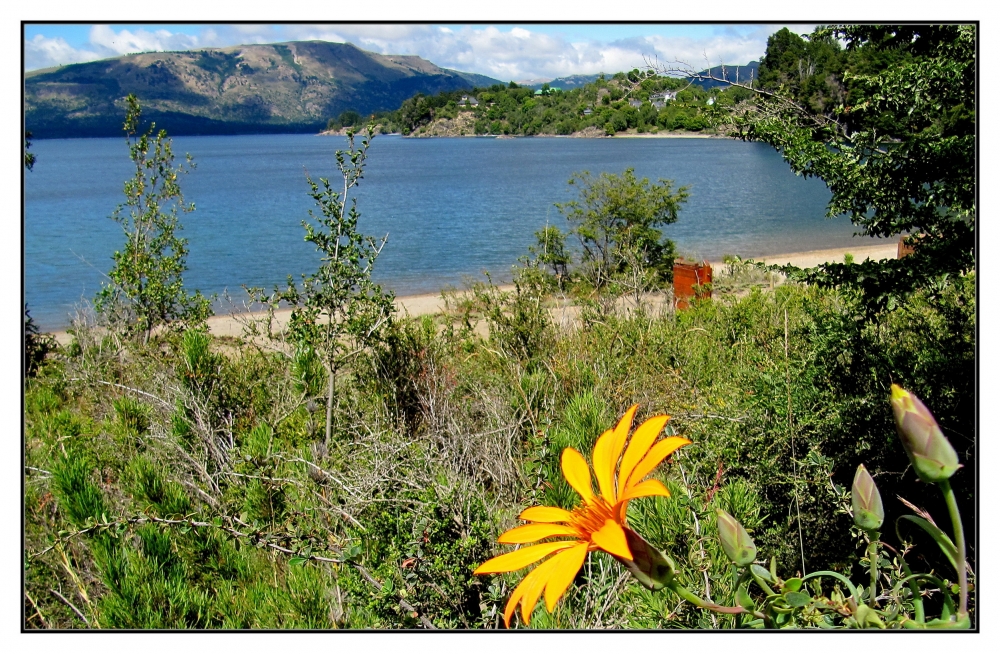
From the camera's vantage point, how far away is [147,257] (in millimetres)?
6340

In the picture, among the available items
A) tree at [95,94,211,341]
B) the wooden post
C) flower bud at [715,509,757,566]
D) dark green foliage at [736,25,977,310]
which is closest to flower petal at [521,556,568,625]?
flower bud at [715,509,757,566]

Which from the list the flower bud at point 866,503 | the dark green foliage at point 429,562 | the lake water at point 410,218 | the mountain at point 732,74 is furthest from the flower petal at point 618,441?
the lake water at point 410,218

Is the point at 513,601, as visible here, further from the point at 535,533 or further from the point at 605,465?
the point at 605,465

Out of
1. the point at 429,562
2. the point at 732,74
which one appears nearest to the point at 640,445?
the point at 429,562

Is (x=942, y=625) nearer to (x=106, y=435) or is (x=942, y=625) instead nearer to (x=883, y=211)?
(x=883, y=211)

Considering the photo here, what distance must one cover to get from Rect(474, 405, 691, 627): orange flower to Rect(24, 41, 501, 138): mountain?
31.2 m

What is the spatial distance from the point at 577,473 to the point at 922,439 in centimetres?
50

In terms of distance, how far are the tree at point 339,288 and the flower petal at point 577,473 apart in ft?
9.30

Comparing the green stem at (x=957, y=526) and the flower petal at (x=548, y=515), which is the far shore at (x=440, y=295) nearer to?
the flower petal at (x=548, y=515)

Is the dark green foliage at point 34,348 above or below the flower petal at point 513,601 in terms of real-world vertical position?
below

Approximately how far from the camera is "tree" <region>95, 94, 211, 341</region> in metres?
6.14

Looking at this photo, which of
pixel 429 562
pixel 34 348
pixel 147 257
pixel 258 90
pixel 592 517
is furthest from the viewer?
pixel 258 90

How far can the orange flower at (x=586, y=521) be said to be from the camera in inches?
38.2

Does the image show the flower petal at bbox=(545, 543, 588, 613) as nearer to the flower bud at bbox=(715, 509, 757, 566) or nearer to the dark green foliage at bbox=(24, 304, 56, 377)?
the flower bud at bbox=(715, 509, 757, 566)
